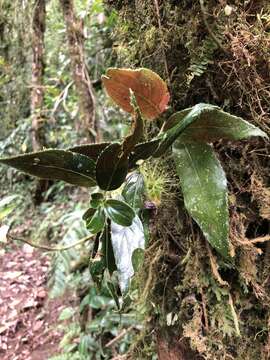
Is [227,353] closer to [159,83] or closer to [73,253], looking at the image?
[159,83]

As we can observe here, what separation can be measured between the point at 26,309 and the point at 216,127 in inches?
91.3

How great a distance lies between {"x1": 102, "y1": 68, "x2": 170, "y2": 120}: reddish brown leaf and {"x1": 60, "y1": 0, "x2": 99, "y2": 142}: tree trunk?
1.12 metres

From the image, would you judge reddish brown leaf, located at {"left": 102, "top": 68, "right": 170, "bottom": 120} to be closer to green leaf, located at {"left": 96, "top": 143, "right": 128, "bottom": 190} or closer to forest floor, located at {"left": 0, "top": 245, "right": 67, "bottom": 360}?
green leaf, located at {"left": 96, "top": 143, "right": 128, "bottom": 190}

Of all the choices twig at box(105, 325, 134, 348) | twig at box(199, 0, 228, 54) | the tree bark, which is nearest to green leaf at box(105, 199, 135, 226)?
twig at box(199, 0, 228, 54)

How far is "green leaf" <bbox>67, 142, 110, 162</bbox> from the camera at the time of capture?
56 centimetres

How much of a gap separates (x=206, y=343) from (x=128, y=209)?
28 cm

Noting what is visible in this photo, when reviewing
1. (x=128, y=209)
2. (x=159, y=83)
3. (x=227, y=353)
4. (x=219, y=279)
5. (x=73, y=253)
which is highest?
(x=159, y=83)

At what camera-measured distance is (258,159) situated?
0.67 metres

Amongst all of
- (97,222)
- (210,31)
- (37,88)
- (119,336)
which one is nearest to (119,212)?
(97,222)

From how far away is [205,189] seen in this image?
0.59 meters

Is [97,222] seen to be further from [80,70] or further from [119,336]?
[80,70]

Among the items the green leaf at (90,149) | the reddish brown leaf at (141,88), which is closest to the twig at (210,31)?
the reddish brown leaf at (141,88)

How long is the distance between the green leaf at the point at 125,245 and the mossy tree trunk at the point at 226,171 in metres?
0.12

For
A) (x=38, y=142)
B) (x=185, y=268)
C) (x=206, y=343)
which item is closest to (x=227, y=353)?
(x=206, y=343)
